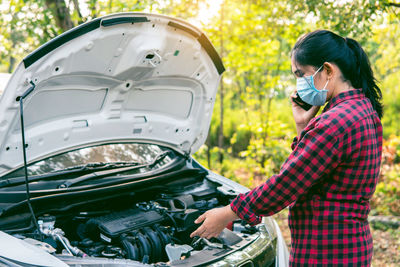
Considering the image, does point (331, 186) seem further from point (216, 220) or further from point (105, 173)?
point (105, 173)

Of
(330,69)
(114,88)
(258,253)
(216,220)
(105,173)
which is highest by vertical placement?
(330,69)

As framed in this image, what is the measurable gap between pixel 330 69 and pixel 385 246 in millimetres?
3680

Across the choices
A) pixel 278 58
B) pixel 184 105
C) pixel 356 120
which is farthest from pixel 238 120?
pixel 356 120

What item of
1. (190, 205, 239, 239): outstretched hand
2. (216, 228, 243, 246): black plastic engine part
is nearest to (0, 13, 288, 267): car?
(216, 228, 243, 246): black plastic engine part

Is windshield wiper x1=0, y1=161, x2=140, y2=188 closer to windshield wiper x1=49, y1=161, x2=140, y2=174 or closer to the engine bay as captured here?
windshield wiper x1=49, y1=161, x2=140, y2=174

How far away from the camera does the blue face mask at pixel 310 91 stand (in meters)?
1.76

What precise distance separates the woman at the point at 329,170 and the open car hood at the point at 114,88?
1096 mm

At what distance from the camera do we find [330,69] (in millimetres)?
1695

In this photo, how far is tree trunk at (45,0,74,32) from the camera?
5021 millimetres

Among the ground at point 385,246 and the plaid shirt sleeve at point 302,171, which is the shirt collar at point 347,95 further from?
the ground at point 385,246

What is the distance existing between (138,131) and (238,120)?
6906 millimetres

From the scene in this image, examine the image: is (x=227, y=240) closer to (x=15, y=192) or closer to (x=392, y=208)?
(x=15, y=192)

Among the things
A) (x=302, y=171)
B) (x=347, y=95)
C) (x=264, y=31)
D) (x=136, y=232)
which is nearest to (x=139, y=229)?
(x=136, y=232)

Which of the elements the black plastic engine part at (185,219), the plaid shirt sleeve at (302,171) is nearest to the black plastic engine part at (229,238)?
the black plastic engine part at (185,219)
